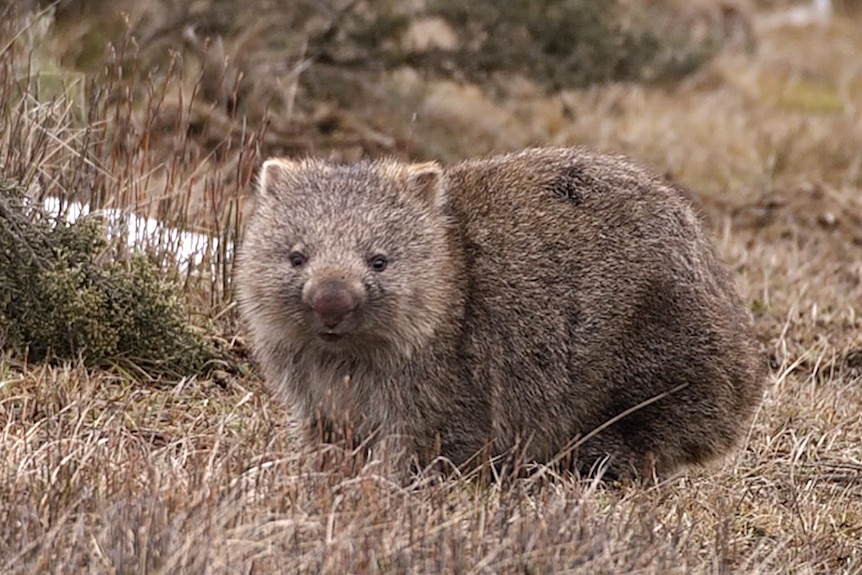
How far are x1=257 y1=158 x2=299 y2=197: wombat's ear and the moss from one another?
2.94 ft

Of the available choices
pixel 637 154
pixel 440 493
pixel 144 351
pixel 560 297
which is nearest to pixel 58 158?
pixel 144 351

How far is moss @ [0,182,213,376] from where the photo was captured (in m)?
6.37

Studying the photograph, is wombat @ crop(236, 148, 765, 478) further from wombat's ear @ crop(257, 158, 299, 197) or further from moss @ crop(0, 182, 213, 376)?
moss @ crop(0, 182, 213, 376)

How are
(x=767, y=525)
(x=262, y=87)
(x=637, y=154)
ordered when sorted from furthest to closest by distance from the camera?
(x=637, y=154), (x=262, y=87), (x=767, y=525)

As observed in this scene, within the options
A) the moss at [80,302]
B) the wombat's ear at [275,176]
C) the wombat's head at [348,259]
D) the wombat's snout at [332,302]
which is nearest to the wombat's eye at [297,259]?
the wombat's head at [348,259]

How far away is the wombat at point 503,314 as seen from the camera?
224 inches

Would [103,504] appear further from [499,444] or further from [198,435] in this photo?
[499,444]

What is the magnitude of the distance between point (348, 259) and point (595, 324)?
0.99m

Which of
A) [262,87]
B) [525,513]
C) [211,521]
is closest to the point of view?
[211,521]

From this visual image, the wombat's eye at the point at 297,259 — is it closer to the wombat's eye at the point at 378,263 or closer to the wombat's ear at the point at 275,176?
the wombat's eye at the point at 378,263

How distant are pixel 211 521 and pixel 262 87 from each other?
267 inches

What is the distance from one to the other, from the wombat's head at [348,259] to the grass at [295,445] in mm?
446

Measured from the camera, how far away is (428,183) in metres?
5.91

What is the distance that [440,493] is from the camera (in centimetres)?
512
